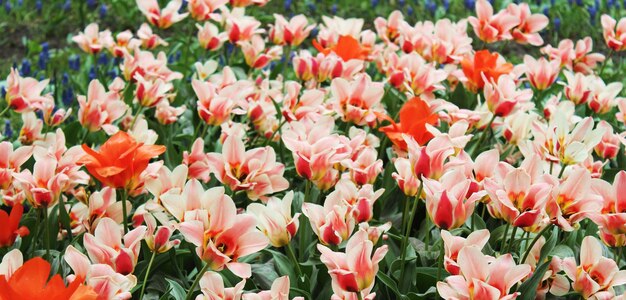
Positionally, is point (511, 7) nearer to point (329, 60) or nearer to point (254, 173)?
point (329, 60)

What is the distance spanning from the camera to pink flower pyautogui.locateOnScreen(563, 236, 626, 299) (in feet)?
5.56

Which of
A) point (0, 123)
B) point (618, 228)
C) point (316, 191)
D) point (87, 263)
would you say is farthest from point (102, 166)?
point (0, 123)

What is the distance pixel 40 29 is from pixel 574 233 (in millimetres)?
4408

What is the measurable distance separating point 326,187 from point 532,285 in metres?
0.52

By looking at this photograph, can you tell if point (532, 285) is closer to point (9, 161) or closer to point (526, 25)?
point (9, 161)

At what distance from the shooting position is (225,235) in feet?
5.16

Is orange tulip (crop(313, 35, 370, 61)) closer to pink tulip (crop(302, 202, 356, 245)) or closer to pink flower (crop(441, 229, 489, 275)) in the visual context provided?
pink tulip (crop(302, 202, 356, 245))

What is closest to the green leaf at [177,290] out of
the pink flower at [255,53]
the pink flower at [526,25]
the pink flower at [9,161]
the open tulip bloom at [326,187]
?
the open tulip bloom at [326,187]

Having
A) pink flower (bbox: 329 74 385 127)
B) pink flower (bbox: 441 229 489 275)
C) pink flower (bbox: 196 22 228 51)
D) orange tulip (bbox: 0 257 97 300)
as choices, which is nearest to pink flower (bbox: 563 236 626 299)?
pink flower (bbox: 441 229 489 275)

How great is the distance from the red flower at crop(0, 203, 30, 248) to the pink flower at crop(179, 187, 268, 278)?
0.46 metres

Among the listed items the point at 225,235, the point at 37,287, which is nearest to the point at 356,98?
the point at 225,235

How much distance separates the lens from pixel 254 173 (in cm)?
192

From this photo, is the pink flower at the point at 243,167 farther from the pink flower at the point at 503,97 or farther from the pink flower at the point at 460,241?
the pink flower at the point at 503,97

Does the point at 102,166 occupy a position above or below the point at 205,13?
above
